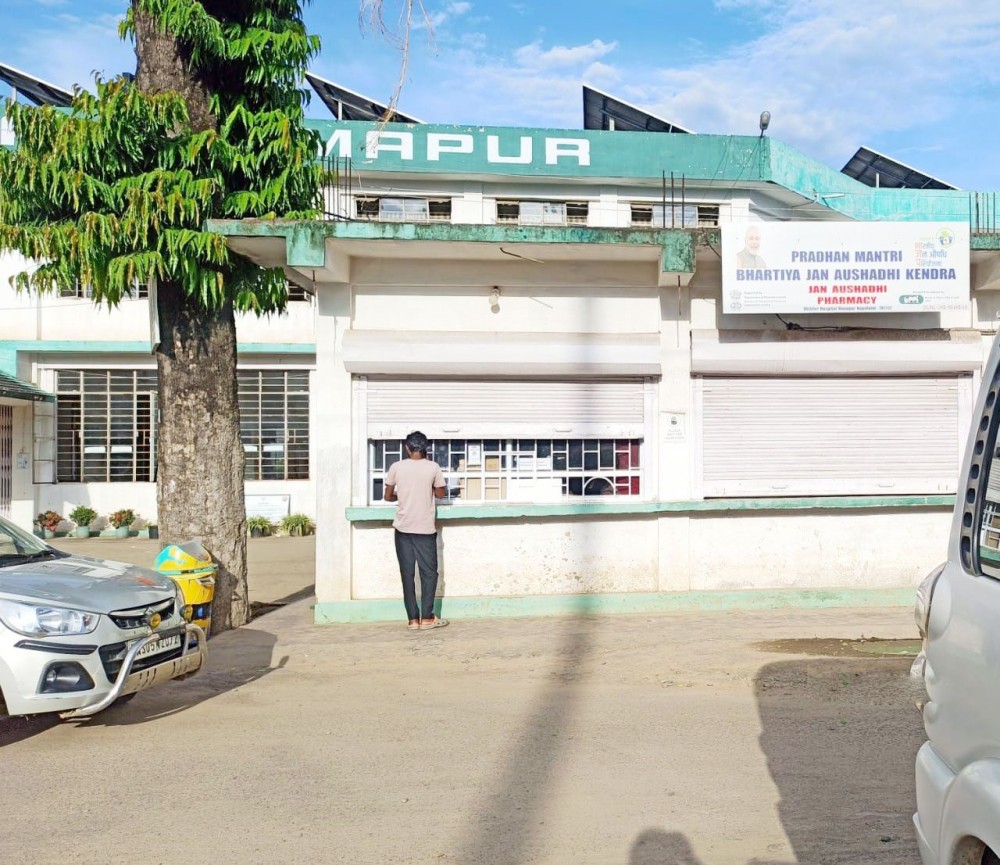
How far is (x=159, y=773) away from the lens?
508cm

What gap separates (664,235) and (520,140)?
11.6 m

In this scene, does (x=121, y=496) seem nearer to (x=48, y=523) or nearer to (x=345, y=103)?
(x=48, y=523)

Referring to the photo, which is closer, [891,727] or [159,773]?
[159,773]

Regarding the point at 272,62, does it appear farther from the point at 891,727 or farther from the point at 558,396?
the point at 891,727

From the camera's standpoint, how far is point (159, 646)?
19.2 feet

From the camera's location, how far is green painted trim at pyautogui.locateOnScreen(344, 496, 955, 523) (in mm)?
Answer: 8867

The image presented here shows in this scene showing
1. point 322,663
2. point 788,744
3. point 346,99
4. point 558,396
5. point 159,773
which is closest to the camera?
point 159,773

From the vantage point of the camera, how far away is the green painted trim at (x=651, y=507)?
8.87m

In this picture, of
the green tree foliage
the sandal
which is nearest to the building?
the sandal

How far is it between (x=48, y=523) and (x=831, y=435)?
572 inches

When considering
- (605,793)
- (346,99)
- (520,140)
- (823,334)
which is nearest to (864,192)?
(520,140)

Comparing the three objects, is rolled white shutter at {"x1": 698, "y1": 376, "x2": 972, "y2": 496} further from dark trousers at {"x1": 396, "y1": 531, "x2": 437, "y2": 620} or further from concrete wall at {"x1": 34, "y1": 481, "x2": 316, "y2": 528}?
concrete wall at {"x1": 34, "y1": 481, "x2": 316, "y2": 528}

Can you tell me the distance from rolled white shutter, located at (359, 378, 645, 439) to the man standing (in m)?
0.58

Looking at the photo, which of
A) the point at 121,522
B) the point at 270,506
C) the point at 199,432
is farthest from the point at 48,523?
the point at 199,432
